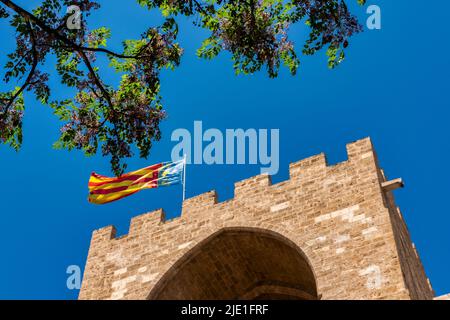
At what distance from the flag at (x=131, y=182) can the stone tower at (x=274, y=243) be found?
112 centimetres

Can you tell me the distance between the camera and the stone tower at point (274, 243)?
14.5 m

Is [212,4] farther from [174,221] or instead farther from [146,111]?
[174,221]

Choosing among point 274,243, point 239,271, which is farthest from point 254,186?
point 239,271

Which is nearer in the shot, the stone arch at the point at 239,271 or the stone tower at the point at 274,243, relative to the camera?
the stone tower at the point at 274,243

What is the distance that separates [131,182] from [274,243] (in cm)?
555

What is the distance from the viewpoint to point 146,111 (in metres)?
11.2

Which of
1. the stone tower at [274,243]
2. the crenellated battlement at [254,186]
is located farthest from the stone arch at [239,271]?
the crenellated battlement at [254,186]

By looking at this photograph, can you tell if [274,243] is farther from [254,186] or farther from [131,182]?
[131,182]

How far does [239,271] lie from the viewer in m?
17.8

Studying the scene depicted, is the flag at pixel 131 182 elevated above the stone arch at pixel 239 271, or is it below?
above

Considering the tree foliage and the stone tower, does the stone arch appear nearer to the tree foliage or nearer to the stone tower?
the stone tower

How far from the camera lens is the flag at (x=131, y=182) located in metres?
19.7

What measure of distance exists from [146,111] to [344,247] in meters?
6.18

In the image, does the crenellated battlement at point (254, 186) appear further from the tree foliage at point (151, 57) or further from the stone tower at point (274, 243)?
Answer: the tree foliage at point (151, 57)
